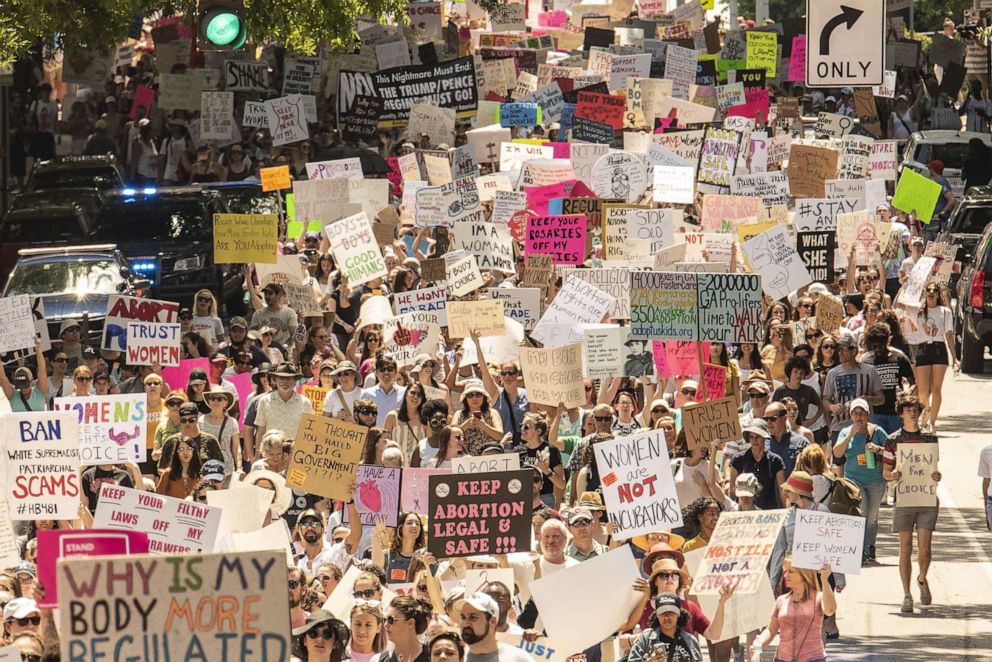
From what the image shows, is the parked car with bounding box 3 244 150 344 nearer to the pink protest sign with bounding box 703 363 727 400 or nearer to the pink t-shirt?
the pink protest sign with bounding box 703 363 727 400

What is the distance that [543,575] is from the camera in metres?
11.5

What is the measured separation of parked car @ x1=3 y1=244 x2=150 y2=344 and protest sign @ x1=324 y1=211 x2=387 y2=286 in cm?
237

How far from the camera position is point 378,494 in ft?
41.8

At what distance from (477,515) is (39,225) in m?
15.9

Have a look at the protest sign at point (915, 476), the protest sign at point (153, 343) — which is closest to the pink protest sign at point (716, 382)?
the protest sign at point (915, 476)

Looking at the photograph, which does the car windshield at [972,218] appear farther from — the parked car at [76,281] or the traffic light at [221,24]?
the traffic light at [221,24]

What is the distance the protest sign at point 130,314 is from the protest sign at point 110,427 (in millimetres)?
3532

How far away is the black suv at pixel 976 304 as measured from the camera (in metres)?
22.3

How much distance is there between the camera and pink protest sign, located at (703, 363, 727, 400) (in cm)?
1577

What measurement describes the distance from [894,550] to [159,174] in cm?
1829

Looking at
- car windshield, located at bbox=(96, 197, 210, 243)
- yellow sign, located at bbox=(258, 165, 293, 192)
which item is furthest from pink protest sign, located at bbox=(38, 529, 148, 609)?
yellow sign, located at bbox=(258, 165, 293, 192)

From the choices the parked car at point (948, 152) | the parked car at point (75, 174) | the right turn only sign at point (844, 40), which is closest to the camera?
the right turn only sign at point (844, 40)

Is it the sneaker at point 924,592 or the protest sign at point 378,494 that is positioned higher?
the protest sign at point 378,494

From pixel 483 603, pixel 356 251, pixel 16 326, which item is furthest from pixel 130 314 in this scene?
pixel 483 603
